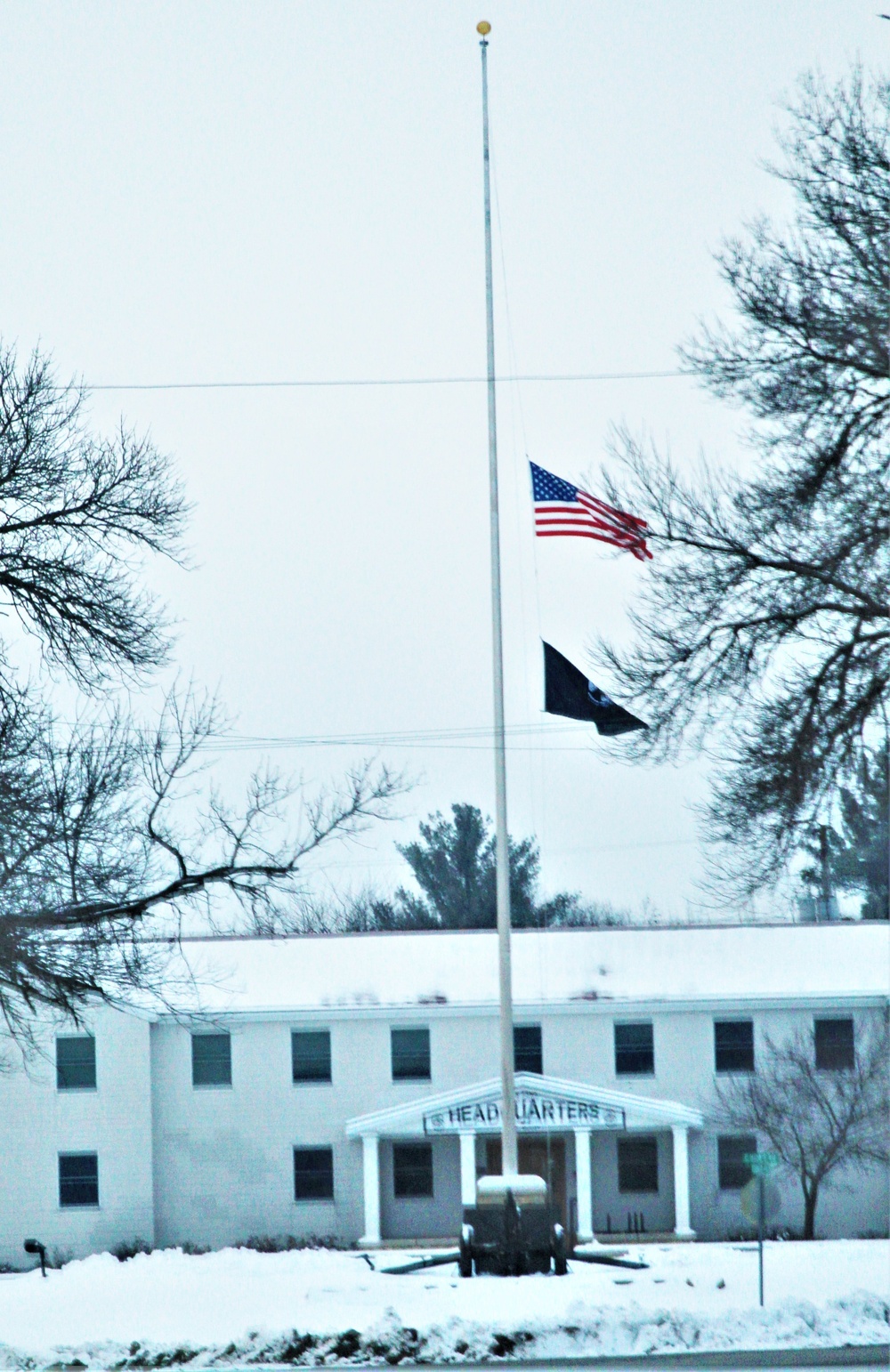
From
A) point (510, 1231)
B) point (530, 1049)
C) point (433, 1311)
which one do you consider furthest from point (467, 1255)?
point (530, 1049)

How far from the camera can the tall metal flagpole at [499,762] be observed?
1873 centimetres

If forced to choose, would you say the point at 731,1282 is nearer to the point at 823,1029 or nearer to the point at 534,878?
the point at 823,1029

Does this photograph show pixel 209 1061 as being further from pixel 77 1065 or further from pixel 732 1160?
pixel 732 1160

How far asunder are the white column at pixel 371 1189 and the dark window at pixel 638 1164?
4614 millimetres

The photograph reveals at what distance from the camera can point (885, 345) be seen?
40.8 ft

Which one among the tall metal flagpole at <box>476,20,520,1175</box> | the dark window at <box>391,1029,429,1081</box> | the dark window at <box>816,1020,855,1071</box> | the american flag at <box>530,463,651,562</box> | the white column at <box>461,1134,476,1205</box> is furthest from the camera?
the dark window at <box>391,1029,429,1081</box>

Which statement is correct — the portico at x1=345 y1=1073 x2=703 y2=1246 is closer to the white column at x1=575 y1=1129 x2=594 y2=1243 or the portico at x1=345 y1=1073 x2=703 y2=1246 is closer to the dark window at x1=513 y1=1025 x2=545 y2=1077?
the white column at x1=575 y1=1129 x2=594 y2=1243

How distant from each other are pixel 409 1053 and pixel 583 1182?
3.84 m

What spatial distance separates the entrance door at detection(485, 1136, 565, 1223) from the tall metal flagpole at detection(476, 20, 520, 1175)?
12.1m

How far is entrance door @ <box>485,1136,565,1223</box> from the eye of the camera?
3119cm

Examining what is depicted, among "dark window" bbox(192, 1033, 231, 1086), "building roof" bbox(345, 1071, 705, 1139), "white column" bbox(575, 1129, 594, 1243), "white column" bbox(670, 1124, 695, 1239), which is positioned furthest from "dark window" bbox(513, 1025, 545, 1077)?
"dark window" bbox(192, 1033, 231, 1086)

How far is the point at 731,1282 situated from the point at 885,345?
11371 mm

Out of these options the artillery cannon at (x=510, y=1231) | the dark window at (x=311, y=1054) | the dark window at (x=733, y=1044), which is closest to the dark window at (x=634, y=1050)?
the dark window at (x=733, y=1044)

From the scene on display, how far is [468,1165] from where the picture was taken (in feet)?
98.6
